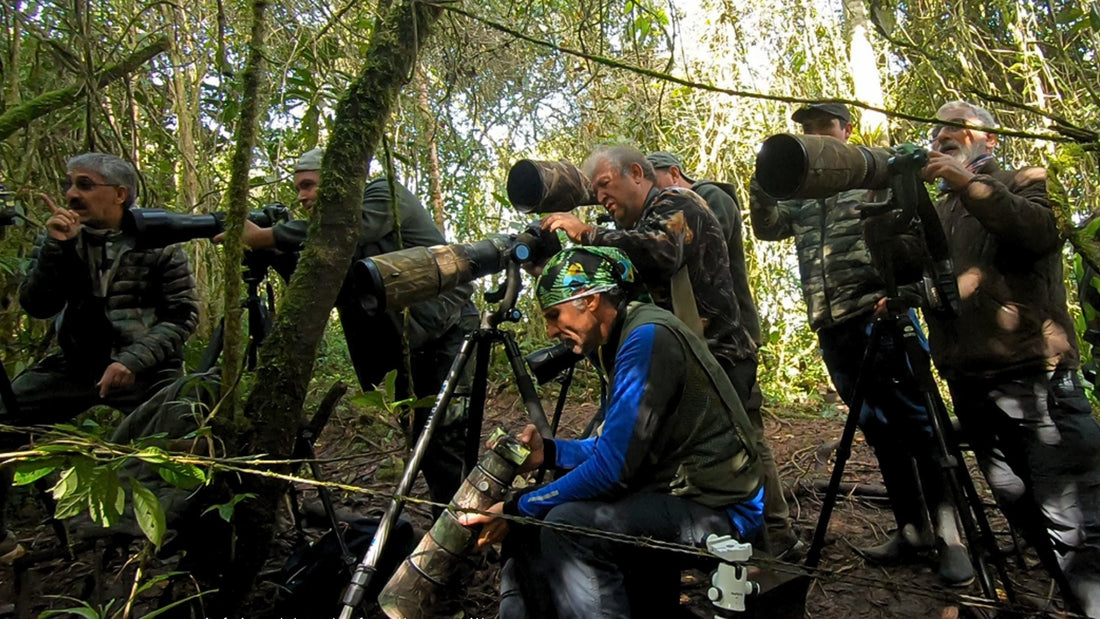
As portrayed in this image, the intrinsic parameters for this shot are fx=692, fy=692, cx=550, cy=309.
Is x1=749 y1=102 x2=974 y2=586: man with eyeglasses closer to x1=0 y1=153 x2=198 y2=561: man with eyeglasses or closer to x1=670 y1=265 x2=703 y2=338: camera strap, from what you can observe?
x1=670 y1=265 x2=703 y2=338: camera strap

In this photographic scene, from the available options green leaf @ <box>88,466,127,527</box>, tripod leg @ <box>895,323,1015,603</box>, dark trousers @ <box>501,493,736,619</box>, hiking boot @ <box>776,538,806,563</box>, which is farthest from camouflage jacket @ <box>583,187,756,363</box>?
green leaf @ <box>88,466,127,527</box>

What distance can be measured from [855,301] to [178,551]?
255 centimetres

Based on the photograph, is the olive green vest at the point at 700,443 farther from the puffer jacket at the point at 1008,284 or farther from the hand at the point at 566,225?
the puffer jacket at the point at 1008,284

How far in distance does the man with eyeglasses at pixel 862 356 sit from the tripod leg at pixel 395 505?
1436 millimetres

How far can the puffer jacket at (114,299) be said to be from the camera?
106 inches

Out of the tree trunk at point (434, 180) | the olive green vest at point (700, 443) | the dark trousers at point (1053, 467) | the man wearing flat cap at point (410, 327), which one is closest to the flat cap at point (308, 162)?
the man wearing flat cap at point (410, 327)

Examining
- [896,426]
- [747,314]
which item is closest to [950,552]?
[896,426]

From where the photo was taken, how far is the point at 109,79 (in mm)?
3229

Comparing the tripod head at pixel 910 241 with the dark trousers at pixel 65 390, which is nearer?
the tripod head at pixel 910 241

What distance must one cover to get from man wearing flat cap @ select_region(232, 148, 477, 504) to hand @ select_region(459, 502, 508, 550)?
77 centimetres

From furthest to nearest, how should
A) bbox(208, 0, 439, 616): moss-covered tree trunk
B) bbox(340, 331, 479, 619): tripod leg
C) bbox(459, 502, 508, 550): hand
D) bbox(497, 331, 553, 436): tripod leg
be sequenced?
bbox(497, 331, 553, 436): tripod leg < bbox(208, 0, 439, 616): moss-covered tree trunk < bbox(459, 502, 508, 550): hand < bbox(340, 331, 479, 619): tripod leg

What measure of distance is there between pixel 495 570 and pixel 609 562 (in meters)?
1.04

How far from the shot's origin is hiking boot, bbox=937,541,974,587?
246 centimetres

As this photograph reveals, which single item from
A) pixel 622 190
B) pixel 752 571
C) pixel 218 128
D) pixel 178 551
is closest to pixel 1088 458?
pixel 752 571
